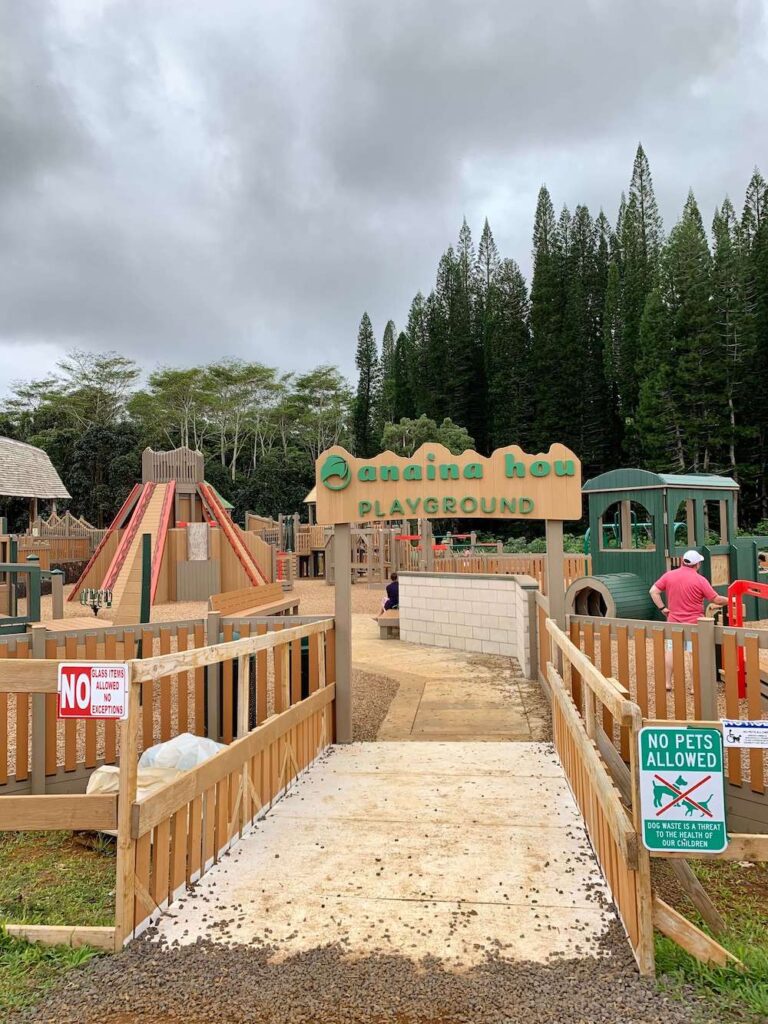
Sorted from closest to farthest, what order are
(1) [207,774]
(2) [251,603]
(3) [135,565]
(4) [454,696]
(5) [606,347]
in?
(1) [207,774]
(4) [454,696]
(2) [251,603]
(3) [135,565]
(5) [606,347]

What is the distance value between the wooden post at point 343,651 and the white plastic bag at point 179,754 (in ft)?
5.09

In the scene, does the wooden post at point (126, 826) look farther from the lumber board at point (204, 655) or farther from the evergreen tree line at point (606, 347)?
the evergreen tree line at point (606, 347)

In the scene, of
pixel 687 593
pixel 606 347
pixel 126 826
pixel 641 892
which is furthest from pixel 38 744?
pixel 606 347

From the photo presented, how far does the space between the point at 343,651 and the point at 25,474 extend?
24.3 meters

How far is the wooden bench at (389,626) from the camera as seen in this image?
40.7ft

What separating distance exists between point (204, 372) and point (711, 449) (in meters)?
43.1

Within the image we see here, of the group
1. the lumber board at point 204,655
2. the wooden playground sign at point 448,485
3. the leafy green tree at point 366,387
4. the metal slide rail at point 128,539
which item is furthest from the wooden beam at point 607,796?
the leafy green tree at point 366,387

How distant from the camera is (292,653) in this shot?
5.40m

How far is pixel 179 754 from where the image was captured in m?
4.55

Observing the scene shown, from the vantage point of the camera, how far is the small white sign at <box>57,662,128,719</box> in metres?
2.75

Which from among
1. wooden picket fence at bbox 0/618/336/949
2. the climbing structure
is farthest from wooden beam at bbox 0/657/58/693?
the climbing structure

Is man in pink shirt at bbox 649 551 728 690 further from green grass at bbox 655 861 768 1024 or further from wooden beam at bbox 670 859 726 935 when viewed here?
wooden beam at bbox 670 859 726 935

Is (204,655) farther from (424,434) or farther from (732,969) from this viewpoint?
(424,434)

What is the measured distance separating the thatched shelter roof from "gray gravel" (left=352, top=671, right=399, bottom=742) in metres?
19.9
